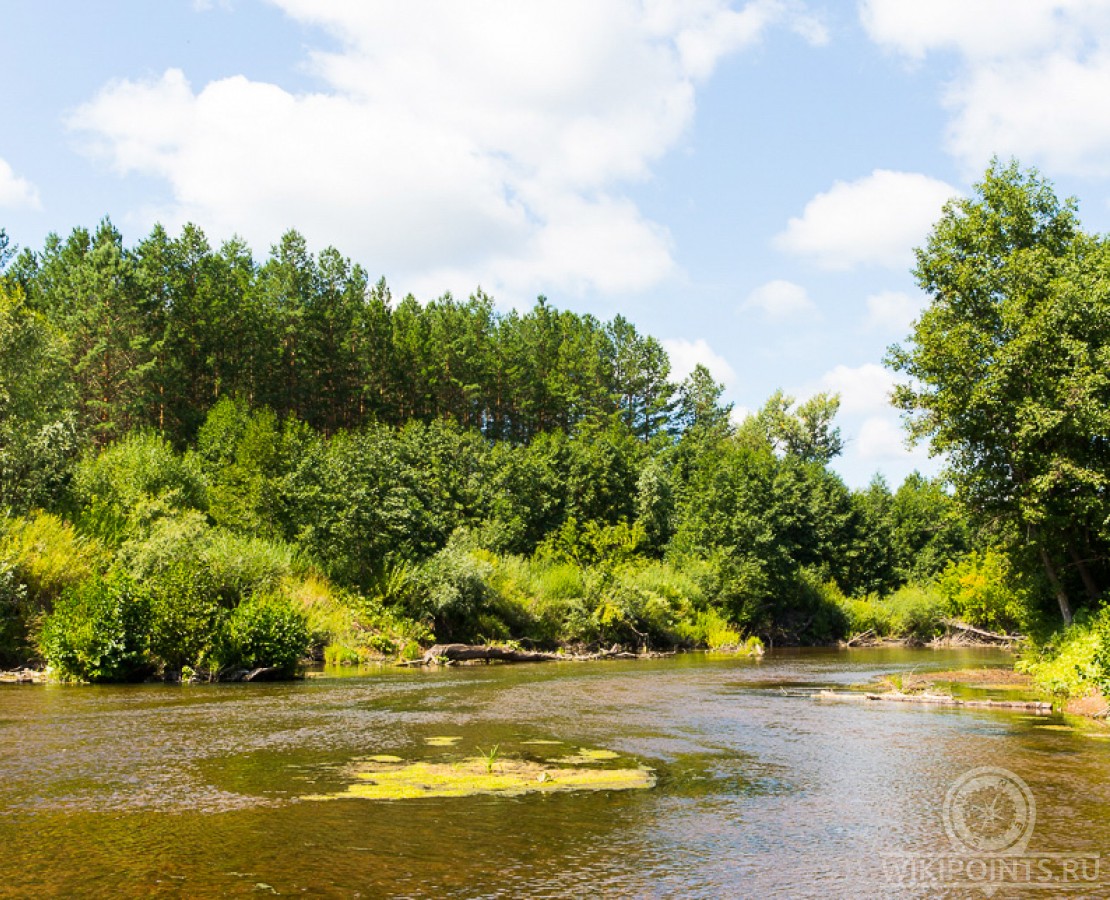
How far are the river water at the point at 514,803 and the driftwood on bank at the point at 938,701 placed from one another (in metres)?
0.80

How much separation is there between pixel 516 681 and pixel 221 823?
2364 centimetres

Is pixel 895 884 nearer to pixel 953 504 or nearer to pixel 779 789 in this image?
pixel 779 789

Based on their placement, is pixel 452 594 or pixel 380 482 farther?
pixel 380 482

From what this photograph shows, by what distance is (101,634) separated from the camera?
3203cm

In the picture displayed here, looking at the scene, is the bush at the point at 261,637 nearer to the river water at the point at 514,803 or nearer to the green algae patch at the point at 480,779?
the river water at the point at 514,803

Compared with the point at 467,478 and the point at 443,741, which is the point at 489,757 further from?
the point at 467,478

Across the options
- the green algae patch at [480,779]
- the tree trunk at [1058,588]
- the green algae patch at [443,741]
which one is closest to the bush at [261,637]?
the green algae patch at [443,741]

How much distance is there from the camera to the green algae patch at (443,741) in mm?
19156

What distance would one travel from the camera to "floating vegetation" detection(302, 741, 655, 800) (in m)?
14.5

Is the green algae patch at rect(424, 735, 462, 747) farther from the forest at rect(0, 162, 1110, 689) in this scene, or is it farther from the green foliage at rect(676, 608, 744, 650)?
the green foliage at rect(676, 608, 744, 650)

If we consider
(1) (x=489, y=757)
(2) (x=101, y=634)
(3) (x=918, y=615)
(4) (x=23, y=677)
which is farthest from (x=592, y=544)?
(1) (x=489, y=757)

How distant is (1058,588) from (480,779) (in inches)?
1182

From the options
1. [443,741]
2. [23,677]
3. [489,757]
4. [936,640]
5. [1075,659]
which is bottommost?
[936,640]

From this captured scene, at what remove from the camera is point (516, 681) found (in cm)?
3562
